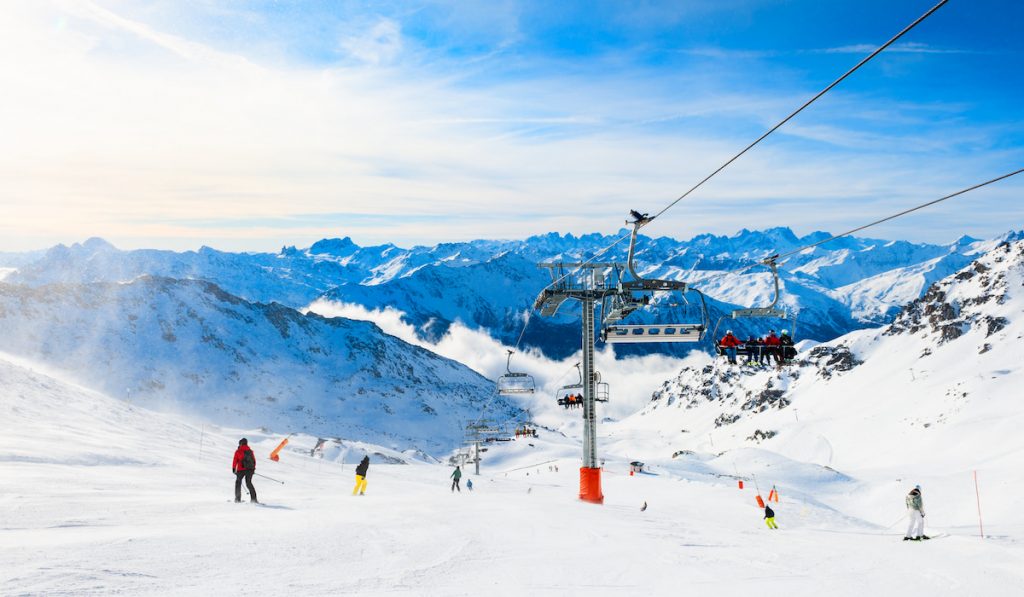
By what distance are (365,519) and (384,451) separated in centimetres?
10556

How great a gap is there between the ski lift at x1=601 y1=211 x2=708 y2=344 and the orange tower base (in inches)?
269

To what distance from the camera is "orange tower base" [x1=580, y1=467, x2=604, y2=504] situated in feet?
104

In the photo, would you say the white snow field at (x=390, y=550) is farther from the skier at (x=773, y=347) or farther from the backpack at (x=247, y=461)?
the skier at (x=773, y=347)

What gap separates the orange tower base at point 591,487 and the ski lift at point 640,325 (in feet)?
22.4

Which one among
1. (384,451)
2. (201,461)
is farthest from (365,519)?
(384,451)

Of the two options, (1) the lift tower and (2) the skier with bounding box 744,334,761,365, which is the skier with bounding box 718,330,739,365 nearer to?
(2) the skier with bounding box 744,334,761,365

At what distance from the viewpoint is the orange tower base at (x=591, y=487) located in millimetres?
31641

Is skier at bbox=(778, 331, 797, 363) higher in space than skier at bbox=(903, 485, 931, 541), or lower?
higher

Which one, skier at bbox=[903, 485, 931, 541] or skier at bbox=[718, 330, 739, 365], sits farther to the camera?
skier at bbox=[718, 330, 739, 365]

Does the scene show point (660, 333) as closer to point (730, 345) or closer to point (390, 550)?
point (730, 345)

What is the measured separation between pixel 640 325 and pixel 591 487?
8739mm

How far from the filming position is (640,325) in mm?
28328

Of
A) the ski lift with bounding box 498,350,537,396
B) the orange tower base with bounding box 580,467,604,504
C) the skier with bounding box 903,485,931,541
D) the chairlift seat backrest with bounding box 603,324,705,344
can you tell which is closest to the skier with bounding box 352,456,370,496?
the orange tower base with bounding box 580,467,604,504

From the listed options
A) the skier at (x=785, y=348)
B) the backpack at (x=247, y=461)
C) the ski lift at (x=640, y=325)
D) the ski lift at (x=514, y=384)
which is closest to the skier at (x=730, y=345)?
the ski lift at (x=640, y=325)
